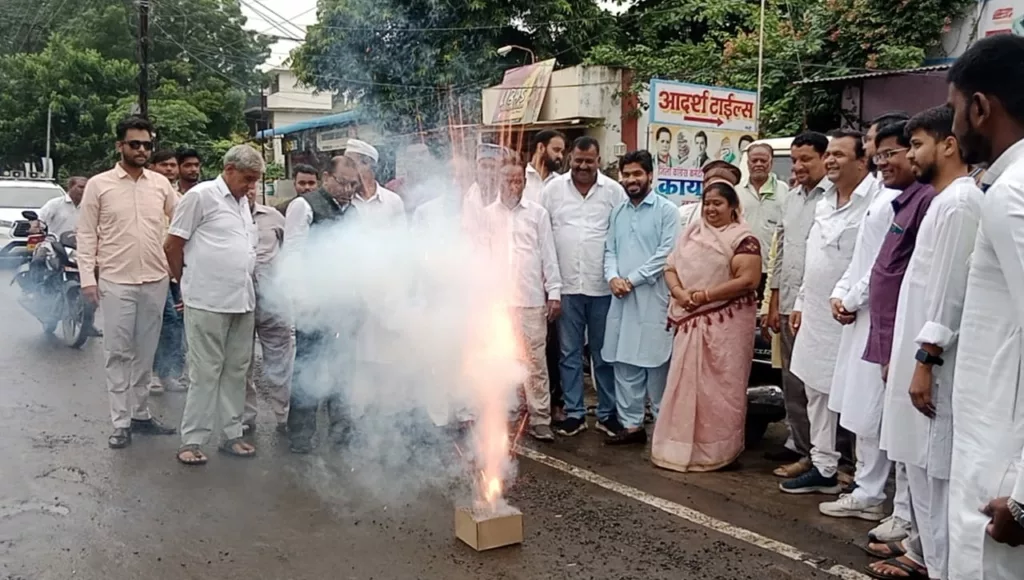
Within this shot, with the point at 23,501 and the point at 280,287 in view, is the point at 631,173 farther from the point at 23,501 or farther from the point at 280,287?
the point at 23,501

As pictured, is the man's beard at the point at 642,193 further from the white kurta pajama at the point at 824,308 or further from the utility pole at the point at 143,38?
the utility pole at the point at 143,38

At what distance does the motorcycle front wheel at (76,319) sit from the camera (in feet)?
31.8

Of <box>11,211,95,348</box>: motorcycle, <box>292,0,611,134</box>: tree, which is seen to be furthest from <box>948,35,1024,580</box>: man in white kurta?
<box>11,211,95,348</box>: motorcycle

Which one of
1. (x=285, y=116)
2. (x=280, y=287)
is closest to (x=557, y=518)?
(x=280, y=287)

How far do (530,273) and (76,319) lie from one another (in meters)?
6.24

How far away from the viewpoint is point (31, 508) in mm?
4812

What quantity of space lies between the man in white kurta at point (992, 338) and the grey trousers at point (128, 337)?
17.7 ft

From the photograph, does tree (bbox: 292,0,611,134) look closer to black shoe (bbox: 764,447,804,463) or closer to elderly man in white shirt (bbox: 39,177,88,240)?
elderly man in white shirt (bbox: 39,177,88,240)

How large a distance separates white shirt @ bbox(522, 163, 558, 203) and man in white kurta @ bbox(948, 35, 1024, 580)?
4436 millimetres

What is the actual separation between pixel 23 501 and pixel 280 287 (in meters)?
2.11

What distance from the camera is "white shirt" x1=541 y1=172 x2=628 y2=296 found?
649cm

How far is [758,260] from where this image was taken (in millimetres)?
5570

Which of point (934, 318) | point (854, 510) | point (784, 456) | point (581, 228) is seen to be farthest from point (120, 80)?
point (934, 318)

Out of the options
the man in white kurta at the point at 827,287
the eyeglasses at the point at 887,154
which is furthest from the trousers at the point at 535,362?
the eyeglasses at the point at 887,154
